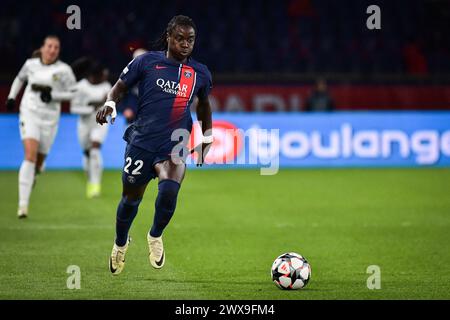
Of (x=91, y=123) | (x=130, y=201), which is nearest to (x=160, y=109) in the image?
(x=130, y=201)

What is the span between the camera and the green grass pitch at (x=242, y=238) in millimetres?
7609

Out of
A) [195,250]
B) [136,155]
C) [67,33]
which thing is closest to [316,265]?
[195,250]

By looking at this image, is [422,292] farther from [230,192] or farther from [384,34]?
[384,34]

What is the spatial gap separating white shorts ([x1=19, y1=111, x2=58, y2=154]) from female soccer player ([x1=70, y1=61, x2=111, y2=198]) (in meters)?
2.30

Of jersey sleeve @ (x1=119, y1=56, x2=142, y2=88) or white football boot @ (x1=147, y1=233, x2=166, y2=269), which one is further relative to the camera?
white football boot @ (x1=147, y1=233, x2=166, y2=269)

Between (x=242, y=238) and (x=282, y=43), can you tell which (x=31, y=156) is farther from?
(x=282, y=43)

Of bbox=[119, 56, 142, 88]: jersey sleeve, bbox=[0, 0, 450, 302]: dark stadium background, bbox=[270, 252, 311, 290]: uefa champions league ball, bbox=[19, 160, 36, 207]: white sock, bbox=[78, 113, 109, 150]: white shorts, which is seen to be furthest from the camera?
bbox=[78, 113, 109, 150]: white shorts

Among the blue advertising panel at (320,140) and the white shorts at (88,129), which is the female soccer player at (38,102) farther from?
the blue advertising panel at (320,140)

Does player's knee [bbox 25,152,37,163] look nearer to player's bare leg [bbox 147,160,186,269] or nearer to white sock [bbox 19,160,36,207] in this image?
white sock [bbox 19,160,36,207]

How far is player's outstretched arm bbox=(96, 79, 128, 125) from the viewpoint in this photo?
7680 mm

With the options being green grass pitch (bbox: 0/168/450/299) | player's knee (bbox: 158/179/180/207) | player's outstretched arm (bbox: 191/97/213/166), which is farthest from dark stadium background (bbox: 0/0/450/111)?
player's knee (bbox: 158/179/180/207)

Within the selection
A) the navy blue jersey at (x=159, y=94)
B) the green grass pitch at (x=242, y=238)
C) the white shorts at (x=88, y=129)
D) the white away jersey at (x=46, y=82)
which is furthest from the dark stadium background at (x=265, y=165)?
the white away jersey at (x=46, y=82)

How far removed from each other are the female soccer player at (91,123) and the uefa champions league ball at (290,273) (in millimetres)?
7572

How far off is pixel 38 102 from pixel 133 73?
480 cm
